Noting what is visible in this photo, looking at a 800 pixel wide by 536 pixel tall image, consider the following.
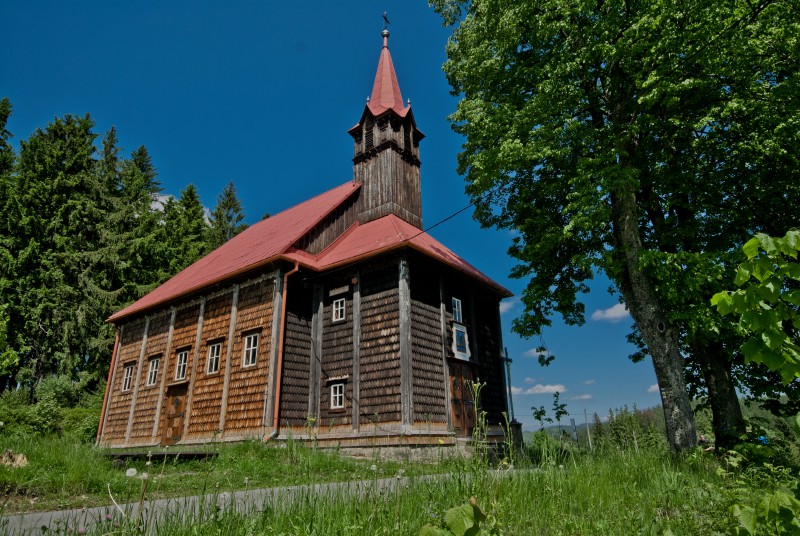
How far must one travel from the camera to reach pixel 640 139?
11.8 metres

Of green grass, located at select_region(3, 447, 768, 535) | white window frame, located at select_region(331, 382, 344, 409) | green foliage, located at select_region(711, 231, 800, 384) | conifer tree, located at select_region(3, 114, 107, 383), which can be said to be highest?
conifer tree, located at select_region(3, 114, 107, 383)

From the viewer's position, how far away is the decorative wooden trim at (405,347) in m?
12.0

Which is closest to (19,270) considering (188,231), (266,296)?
(188,231)

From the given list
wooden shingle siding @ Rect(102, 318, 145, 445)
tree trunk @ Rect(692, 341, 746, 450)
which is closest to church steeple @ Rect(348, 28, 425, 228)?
tree trunk @ Rect(692, 341, 746, 450)

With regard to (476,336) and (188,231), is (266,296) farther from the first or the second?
(188,231)

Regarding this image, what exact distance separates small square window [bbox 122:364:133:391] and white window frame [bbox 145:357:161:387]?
157cm

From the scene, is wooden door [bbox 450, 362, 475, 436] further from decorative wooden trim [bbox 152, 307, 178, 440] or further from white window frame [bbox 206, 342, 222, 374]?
decorative wooden trim [bbox 152, 307, 178, 440]

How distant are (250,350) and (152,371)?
6.07 meters

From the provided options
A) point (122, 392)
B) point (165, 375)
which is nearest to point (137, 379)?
point (122, 392)

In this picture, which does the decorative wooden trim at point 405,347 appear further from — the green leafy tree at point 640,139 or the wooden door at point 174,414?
the wooden door at point 174,414

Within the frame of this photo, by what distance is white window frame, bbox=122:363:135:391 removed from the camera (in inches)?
731

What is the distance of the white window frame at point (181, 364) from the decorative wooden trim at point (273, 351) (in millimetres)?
4686

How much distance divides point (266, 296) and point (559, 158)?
917 centimetres

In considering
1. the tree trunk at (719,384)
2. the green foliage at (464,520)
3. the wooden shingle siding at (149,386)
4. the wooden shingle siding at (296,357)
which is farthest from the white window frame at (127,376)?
the green foliage at (464,520)
